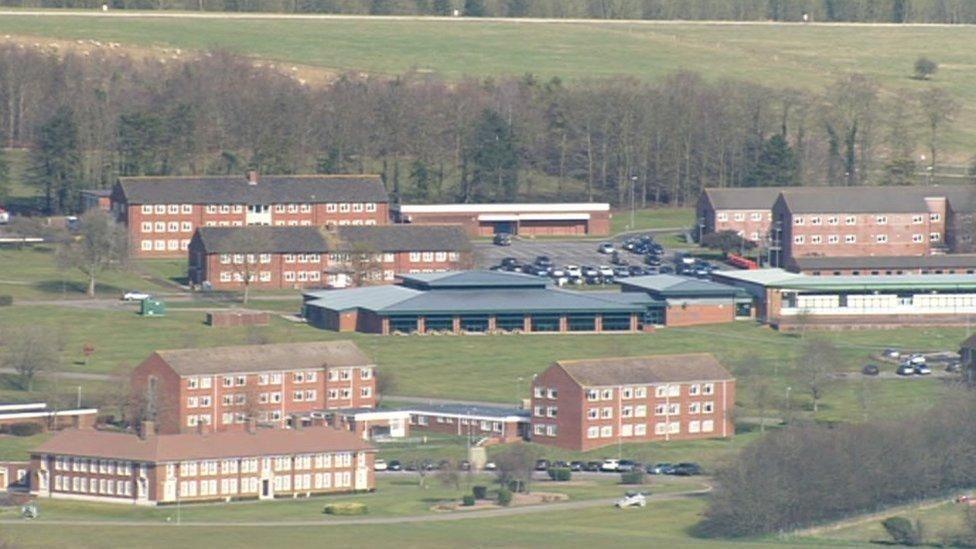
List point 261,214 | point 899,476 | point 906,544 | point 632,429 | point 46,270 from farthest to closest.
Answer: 1. point 261,214
2. point 46,270
3. point 632,429
4. point 899,476
5. point 906,544

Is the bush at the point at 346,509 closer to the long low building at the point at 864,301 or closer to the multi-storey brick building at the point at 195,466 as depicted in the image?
the multi-storey brick building at the point at 195,466

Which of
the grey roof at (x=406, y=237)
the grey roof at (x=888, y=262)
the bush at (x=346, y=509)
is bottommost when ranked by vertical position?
the bush at (x=346, y=509)

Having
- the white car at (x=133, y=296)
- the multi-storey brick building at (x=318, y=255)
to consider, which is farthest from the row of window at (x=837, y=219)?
the white car at (x=133, y=296)

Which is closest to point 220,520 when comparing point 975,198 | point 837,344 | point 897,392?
point 897,392

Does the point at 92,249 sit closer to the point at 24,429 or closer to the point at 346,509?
the point at 24,429

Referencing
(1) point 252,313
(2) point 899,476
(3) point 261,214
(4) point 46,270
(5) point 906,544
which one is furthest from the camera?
(3) point 261,214

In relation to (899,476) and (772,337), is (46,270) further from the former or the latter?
(899,476)

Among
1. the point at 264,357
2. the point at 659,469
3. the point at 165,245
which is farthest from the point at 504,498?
the point at 165,245
